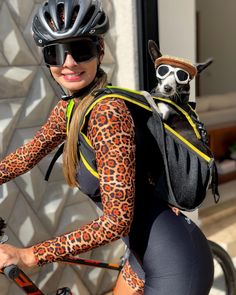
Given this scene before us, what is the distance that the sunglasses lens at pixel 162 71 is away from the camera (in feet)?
6.23

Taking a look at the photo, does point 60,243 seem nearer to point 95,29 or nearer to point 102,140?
point 102,140

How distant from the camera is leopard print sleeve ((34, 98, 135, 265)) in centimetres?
112

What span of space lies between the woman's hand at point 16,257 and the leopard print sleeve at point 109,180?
0.08 feet

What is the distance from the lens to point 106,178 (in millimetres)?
1125

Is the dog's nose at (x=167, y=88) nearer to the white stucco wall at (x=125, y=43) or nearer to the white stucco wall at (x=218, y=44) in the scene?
the white stucco wall at (x=125, y=43)

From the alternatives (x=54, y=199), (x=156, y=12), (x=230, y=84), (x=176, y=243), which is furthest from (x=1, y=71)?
(x=230, y=84)

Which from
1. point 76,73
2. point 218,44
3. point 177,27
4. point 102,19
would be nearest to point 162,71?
point 102,19

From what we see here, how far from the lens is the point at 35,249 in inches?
46.6

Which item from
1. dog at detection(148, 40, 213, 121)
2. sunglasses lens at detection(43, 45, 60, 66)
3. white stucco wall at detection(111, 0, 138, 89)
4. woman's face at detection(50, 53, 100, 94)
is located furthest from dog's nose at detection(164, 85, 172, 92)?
white stucco wall at detection(111, 0, 138, 89)

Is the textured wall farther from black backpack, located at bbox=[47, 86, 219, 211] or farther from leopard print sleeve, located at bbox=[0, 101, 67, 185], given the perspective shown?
black backpack, located at bbox=[47, 86, 219, 211]

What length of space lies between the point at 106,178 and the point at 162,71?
98cm

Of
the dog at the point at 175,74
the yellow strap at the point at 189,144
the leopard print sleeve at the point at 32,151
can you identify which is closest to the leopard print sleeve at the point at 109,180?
the yellow strap at the point at 189,144

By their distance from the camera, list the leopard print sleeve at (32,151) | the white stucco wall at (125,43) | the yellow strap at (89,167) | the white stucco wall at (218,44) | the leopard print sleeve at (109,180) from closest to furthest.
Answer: the leopard print sleeve at (109,180) < the yellow strap at (89,167) < the leopard print sleeve at (32,151) < the white stucco wall at (125,43) < the white stucco wall at (218,44)

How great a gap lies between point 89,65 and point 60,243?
2.02ft
